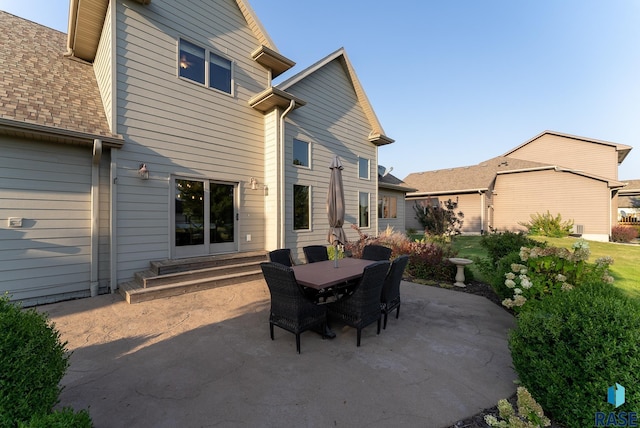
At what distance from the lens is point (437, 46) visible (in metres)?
11.5

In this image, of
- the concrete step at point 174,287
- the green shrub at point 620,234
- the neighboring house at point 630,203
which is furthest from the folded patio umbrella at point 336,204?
the neighboring house at point 630,203

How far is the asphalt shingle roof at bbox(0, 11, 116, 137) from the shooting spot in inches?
198

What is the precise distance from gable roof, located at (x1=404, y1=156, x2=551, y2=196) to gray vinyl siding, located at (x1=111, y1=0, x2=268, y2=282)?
14.8 metres

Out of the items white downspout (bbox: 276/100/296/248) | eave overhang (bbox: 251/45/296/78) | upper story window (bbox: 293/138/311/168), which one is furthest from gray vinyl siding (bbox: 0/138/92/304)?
upper story window (bbox: 293/138/311/168)

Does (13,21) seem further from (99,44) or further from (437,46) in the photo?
(437,46)

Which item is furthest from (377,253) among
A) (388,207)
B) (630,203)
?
(630,203)

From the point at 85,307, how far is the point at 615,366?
7252 millimetres

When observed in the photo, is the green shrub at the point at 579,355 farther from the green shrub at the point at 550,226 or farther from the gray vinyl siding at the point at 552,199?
the gray vinyl siding at the point at 552,199

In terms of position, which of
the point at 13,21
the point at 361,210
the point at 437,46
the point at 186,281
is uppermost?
the point at 437,46

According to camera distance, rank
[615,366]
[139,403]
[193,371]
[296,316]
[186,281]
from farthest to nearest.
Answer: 1. [186,281]
2. [296,316]
3. [193,371]
4. [139,403]
5. [615,366]

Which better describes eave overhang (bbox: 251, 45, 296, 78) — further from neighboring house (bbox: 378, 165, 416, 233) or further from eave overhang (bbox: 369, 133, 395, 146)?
neighboring house (bbox: 378, 165, 416, 233)

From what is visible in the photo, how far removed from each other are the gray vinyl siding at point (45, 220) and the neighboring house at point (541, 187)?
15308 millimetres

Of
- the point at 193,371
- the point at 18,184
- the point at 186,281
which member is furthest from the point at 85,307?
the point at 193,371

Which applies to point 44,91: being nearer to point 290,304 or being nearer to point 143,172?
point 143,172
